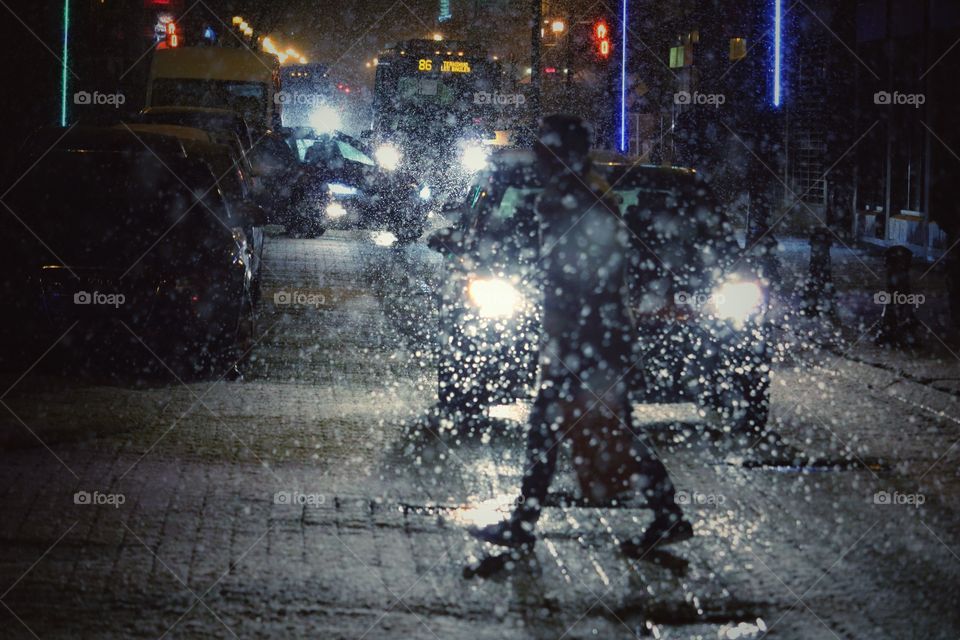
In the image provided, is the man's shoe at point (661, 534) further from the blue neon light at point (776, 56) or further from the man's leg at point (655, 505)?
the blue neon light at point (776, 56)

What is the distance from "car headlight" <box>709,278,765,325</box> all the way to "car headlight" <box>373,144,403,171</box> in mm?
17207

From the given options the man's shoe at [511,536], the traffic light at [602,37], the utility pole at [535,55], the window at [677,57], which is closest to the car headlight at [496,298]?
the man's shoe at [511,536]

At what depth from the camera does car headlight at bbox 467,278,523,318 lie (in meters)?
8.08

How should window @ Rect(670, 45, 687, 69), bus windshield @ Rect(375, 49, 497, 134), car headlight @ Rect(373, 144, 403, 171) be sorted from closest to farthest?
1. car headlight @ Rect(373, 144, 403, 171)
2. bus windshield @ Rect(375, 49, 497, 134)
3. window @ Rect(670, 45, 687, 69)

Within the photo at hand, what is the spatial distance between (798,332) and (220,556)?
359 inches

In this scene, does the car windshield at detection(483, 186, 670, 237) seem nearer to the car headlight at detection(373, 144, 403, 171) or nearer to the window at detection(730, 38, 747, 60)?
the car headlight at detection(373, 144, 403, 171)

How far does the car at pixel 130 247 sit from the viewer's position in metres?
9.84

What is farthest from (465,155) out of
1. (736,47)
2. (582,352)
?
(582,352)

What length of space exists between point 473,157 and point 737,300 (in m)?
22.2

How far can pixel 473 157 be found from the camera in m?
30.0

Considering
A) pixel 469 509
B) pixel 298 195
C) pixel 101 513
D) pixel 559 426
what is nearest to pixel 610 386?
pixel 559 426

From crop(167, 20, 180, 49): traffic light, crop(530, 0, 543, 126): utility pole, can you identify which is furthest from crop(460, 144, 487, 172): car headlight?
crop(167, 20, 180, 49): traffic light

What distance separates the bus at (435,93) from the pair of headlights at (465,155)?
1.33 feet

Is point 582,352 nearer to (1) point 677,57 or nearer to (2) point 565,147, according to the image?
(2) point 565,147
